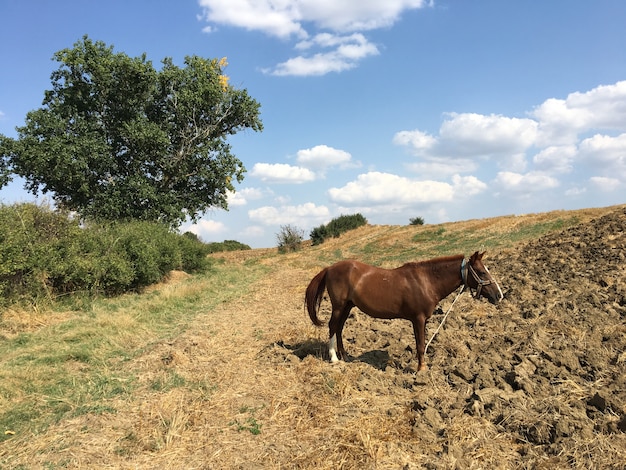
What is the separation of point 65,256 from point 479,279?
11620mm

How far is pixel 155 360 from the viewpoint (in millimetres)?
7012

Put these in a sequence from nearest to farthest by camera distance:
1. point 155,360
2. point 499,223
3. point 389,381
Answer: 1. point 389,381
2. point 155,360
3. point 499,223

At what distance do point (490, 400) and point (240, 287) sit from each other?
1332 cm

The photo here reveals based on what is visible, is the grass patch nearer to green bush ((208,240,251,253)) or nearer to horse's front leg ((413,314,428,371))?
horse's front leg ((413,314,428,371))

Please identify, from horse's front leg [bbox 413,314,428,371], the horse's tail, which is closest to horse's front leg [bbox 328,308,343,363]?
the horse's tail

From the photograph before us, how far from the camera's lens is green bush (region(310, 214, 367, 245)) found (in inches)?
1631

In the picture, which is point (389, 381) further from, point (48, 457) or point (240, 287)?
point (240, 287)

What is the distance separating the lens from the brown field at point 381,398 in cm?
396

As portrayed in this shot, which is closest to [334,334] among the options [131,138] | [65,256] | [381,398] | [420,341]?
[420,341]

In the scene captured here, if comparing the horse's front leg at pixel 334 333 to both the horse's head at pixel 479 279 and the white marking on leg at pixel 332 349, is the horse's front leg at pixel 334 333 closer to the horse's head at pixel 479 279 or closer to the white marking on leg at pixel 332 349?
the white marking on leg at pixel 332 349

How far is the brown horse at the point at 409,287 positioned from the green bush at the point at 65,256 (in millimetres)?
7865

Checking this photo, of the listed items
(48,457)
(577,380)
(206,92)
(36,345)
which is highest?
(206,92)

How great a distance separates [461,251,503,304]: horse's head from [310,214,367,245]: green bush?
3477 centimetres

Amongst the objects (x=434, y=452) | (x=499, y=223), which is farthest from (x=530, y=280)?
(x=499, y=223)
